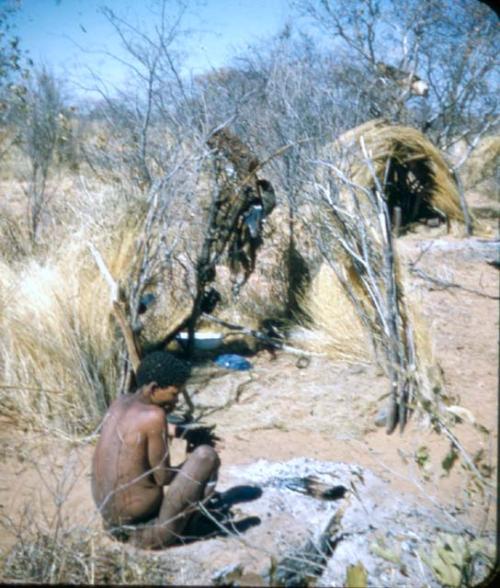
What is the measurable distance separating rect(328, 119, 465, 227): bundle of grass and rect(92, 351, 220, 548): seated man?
512 centimetres

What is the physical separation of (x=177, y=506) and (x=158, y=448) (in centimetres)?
33

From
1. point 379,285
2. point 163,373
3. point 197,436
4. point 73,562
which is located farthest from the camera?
point 379,285

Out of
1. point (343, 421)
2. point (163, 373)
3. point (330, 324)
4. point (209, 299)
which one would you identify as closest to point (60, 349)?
point (163, 373)

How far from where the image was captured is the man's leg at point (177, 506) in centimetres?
277

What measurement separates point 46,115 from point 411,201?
6241 mm

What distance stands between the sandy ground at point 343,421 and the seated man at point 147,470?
0.29 m

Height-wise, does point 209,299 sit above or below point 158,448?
above

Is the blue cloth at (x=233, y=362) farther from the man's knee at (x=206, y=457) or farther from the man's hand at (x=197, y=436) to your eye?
the man's knee at (x=206, y=457)

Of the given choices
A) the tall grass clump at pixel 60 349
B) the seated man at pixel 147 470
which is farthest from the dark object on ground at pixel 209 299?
the seated man at pixel 147 470

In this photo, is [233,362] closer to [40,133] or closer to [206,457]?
[206,457]

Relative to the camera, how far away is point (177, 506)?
2770mm

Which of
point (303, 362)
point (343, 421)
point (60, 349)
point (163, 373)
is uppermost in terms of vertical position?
point (163, 373)

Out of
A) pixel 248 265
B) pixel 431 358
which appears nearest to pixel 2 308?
pixel 248 265

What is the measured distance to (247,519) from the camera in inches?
124
